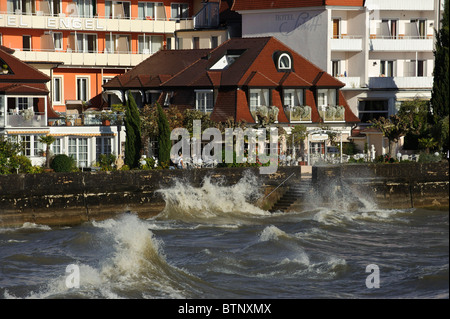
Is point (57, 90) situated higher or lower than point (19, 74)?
lower

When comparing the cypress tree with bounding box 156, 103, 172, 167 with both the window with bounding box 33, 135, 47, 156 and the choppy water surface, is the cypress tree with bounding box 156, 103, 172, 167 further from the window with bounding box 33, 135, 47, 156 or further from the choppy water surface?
the window with bounding box 33, 135, 47, 156

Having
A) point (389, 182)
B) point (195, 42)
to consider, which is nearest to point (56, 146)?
point (389, 182)

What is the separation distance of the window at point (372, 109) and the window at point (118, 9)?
61.7 ft

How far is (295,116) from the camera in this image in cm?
5888

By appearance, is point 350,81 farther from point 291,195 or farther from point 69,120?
point 69,120

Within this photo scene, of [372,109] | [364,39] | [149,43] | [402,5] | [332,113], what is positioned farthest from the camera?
[149,43]

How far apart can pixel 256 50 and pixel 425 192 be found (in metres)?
15.2

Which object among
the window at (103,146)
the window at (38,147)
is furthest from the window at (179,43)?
the window at (38,147)

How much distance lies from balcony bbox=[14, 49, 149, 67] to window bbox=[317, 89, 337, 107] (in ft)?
59.8

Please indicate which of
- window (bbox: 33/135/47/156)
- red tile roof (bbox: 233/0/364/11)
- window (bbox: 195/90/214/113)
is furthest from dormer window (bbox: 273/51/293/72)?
window (bbox: 33/135/47/156)

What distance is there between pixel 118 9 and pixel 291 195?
29710 millimetres

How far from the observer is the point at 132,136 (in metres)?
52.7

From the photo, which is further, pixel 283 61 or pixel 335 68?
pixel 335 68

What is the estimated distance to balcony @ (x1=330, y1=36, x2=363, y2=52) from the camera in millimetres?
67062
